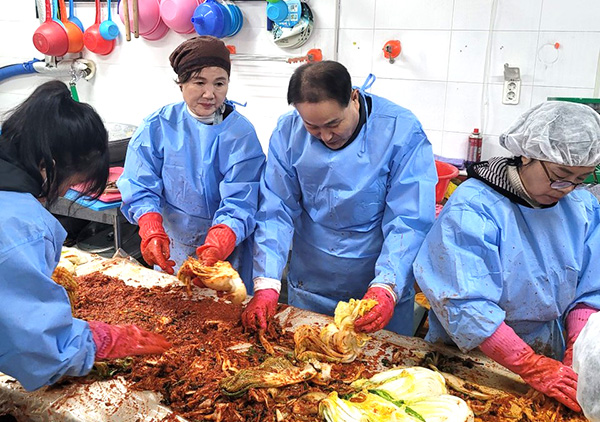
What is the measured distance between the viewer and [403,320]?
291cm

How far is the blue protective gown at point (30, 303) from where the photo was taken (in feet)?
5.18

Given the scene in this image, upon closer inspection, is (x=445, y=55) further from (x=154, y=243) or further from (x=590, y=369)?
(x=590, y=369)

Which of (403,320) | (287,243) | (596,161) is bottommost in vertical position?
(403,320)

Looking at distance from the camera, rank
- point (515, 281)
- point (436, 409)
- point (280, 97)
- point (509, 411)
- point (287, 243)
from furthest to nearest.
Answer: point (280, 97)
point (287, 243)
point (515, 281)
point (509, 411)
point (436, 409)

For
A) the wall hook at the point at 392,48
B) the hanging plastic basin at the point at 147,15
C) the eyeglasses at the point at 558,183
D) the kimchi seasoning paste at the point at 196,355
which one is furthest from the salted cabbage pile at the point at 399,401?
the hanging plastic basin at the point at 147,15

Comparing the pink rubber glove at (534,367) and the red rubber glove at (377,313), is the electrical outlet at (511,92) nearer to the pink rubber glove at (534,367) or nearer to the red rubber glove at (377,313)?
the red rubber glove at (377,313)

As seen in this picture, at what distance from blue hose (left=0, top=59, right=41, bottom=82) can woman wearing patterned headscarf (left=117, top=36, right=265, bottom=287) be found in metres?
3.68

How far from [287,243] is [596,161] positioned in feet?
4.96

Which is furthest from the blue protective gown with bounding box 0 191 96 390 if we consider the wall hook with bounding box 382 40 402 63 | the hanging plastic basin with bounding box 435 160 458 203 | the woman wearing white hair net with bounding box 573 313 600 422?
the wall hook with bounding box 382 40 402 63

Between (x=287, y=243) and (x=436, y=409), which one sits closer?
(x=436, y=409)

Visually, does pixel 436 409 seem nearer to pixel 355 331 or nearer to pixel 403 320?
pixel 355 331

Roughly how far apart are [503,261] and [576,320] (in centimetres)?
45

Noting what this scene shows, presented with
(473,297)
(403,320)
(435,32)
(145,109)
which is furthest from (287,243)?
(145,109)

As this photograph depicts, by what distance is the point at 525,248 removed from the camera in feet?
6.95
